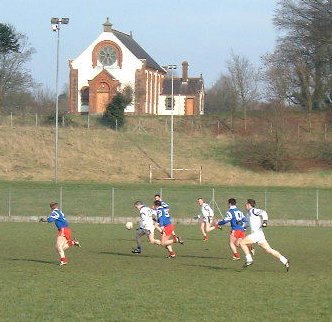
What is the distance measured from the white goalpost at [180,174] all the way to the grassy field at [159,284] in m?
29.4

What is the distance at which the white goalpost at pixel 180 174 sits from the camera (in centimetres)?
5969

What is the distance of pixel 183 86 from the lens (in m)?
97.1

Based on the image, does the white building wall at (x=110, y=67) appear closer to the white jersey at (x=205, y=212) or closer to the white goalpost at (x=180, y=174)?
the white goalpost at (x=180, y=174)

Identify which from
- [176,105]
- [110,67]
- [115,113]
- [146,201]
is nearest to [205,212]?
[146,201]

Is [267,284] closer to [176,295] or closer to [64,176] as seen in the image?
[176,295]

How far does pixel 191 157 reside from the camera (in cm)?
6366

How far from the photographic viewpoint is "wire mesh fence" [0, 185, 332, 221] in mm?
45812

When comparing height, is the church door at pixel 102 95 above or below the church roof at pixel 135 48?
below

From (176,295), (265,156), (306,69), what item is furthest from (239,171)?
(176,295)

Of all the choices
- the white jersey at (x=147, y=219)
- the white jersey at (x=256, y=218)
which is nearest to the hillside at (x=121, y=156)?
the white jersey at (x=147, y=219)

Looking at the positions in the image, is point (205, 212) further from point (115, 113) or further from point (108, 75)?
point (108, 75)

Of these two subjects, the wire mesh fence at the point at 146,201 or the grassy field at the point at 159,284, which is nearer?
the grassy field at the point at 159,284

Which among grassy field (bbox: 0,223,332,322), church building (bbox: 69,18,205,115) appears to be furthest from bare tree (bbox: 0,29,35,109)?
grassy field (bbox: 0,223,332,322)

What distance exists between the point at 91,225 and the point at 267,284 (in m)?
23.7
